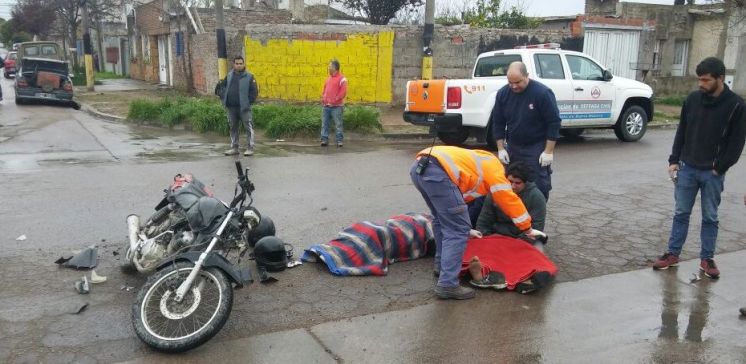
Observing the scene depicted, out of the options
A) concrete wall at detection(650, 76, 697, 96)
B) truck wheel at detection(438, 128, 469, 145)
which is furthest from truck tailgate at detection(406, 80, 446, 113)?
concrete wall at detection(650, 76, 697, 96)

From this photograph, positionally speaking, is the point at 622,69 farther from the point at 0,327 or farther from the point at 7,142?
the point at 0,327

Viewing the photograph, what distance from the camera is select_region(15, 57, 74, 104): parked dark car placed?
19672mm

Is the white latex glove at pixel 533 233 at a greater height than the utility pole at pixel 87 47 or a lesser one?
lesser

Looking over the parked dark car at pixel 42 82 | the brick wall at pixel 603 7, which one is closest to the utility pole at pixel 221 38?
the parked dark car at pixel 42 82

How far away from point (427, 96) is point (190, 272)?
9180mm

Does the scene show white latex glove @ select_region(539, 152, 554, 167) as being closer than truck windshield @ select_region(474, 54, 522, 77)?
Yes

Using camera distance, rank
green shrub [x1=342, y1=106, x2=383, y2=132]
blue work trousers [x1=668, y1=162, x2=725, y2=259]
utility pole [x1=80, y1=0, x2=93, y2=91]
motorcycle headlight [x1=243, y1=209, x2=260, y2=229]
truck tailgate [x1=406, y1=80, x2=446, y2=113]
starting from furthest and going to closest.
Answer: utility pole [x1=80, y1=0, x2=93, y2=91] < green shrub [x1=342, y1=106, x2=383, y2=132] < truck tailgate [x1=406, y1=80, x2=446, y2=113] < blue work trousers [x1=668, y1=162, x2=725, y2=259] < motorcycle headlight [x1=243, y1=209, x2=260, y2=229]

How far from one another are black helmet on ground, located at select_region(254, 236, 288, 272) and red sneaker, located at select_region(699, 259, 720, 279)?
3680 mm

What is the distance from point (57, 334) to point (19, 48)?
846 inches

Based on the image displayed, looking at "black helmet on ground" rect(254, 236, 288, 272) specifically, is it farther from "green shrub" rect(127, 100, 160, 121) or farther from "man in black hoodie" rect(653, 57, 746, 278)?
"green shrub" rect(127, 100, 160, 121)

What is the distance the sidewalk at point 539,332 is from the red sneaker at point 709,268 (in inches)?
6.0

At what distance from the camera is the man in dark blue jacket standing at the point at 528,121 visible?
610 cm

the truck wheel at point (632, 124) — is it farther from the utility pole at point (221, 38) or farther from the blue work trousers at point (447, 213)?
the utility pole at point (221, 38)

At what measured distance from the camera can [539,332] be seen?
443 centimetres
